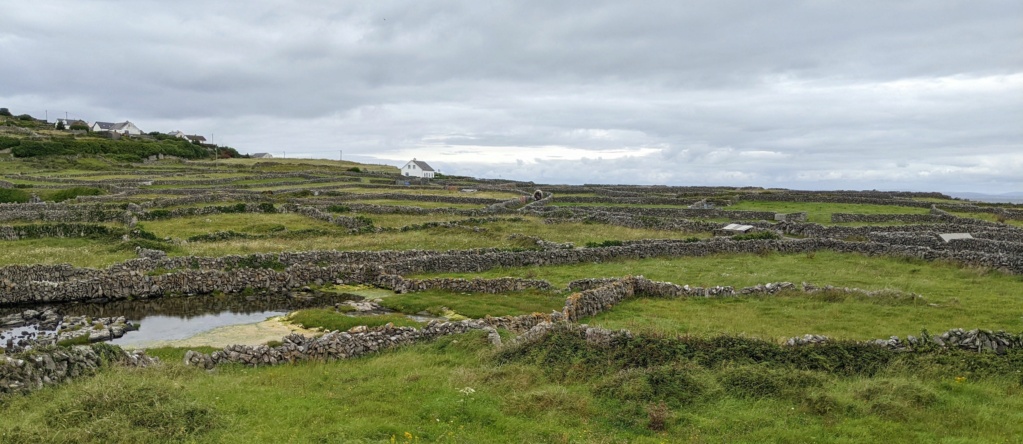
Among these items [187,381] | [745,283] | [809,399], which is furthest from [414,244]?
[809,399]

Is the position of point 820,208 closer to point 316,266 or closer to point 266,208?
point 316,266

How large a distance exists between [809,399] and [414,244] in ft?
100

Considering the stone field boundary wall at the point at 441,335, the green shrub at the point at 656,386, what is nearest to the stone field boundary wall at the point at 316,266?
the stone field boundary wall at the point at 441,335

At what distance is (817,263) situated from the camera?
33.3 meters

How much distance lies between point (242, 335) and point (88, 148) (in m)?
122

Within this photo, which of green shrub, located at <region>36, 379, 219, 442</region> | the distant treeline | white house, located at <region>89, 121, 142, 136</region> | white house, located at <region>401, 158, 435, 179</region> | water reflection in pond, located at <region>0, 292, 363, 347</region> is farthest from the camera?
white house, located at <region>89, 121, 142, 136</region>

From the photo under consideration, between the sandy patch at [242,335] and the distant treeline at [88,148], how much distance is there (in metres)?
113

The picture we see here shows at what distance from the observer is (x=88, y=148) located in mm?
119938

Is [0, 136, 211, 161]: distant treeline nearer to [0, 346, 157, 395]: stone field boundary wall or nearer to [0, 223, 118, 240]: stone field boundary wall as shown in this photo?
[0, 223, 118, 240]: stone field boundary wall

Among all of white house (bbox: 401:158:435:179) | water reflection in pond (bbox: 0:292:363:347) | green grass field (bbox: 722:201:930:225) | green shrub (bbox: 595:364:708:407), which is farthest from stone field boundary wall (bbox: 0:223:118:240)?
white house (bbox: 401:158:435:179)

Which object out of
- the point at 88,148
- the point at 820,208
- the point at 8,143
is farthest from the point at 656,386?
the point at 8,143

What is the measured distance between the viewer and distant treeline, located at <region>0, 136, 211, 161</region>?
11112cm

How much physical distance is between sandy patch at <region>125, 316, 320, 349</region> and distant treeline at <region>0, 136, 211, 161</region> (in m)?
113

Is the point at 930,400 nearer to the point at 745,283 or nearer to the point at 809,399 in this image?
the point at 809,399
